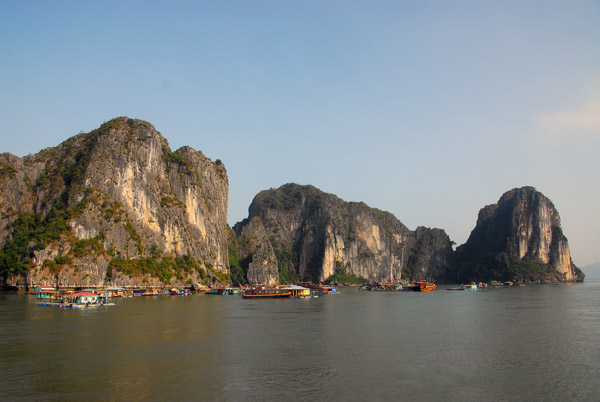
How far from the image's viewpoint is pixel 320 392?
2556 cm

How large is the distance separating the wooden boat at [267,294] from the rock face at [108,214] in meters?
28.8

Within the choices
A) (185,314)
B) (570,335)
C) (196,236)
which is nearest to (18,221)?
(196,236)

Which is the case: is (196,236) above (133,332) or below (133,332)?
above

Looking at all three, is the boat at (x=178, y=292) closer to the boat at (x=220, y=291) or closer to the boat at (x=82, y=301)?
the boat at (x=220, y=291)

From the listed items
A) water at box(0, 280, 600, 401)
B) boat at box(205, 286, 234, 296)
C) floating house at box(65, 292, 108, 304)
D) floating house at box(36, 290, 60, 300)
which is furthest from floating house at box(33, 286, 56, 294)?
boat at box(205, 286, 234, 296)

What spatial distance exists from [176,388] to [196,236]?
411 feet

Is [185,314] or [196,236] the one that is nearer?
[185,314]

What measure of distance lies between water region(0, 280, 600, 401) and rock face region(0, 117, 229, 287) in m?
54.6

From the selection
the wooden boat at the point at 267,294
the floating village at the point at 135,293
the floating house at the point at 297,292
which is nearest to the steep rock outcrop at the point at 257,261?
the floating village at the point at 135,293

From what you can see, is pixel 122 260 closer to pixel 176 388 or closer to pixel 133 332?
pixel 133 332

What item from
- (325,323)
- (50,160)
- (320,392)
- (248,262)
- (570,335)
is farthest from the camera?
(248,262)

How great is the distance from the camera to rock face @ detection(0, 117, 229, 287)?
349 feet

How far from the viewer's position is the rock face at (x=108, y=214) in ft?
349

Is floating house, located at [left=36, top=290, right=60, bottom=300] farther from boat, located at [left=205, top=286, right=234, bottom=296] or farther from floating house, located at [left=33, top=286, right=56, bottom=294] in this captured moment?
boat, located at [left=205, top=286, right=234, bottom=296]
